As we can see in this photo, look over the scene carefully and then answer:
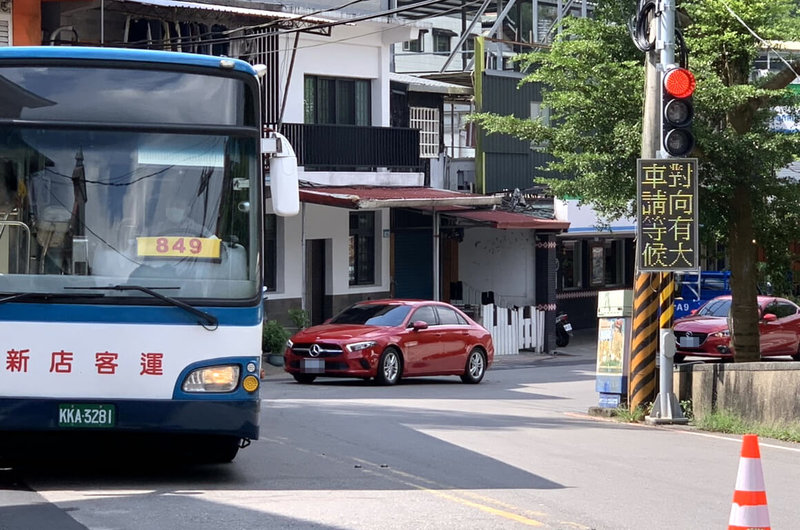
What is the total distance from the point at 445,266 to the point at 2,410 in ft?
87.1

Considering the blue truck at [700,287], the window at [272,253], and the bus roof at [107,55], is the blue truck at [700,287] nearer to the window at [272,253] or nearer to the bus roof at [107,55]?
the window at [272,253]

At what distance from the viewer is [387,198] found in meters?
28.0

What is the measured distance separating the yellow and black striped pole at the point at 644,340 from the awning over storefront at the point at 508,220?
44.9 ft

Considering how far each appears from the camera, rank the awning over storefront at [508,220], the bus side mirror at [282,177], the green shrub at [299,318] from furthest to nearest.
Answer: the awning over storefront at [508,220], the green shrub at [299,318], the bus side mirror at [282,177]

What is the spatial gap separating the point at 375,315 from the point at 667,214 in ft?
25.2

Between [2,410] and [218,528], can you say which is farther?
[2,410]

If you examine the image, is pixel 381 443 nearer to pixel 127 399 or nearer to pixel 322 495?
pixel 322 495

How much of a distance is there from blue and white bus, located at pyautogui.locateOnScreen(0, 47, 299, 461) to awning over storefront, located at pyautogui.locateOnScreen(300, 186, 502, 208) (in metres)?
16.6

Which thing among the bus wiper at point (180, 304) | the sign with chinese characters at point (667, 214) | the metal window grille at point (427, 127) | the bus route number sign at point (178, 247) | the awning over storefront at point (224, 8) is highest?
the awning over storefront at point (224, 8)

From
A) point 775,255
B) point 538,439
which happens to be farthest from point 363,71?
point 538,439

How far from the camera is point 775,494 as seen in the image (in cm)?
1071

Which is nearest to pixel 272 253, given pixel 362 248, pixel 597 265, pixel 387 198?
pixel 387 198

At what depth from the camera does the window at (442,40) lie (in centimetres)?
5438

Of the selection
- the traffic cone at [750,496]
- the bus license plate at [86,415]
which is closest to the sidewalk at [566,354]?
the bus license plate at [86,415]
